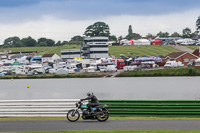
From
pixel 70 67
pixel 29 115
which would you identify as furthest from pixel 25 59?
pixel 29 115

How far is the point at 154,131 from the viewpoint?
18.8 meters

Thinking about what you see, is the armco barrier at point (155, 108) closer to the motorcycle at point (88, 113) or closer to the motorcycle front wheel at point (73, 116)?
the motorcycle at point (88, 113)

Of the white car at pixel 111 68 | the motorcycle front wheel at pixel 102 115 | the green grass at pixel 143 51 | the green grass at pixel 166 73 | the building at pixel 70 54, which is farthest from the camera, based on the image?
the building at pixel 70 54

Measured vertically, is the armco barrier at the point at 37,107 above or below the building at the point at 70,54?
above

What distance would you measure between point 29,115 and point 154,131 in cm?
980

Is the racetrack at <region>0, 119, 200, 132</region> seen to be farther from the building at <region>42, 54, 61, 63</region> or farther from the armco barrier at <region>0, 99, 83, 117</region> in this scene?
the building at <region>42, 54, 61, 63</region>

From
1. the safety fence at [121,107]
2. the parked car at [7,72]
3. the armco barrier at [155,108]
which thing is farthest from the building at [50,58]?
the armco barrier at [155,108]

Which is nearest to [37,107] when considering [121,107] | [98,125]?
[121,107]

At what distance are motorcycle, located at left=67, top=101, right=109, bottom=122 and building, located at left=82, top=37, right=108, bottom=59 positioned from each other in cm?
14401

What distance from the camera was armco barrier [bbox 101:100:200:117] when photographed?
2456 centimetres

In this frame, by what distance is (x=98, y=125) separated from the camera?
70.0 feet

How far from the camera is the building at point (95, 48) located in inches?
6629

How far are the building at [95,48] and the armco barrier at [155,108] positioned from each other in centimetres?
14221

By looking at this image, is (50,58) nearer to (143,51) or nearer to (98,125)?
(143,51)
